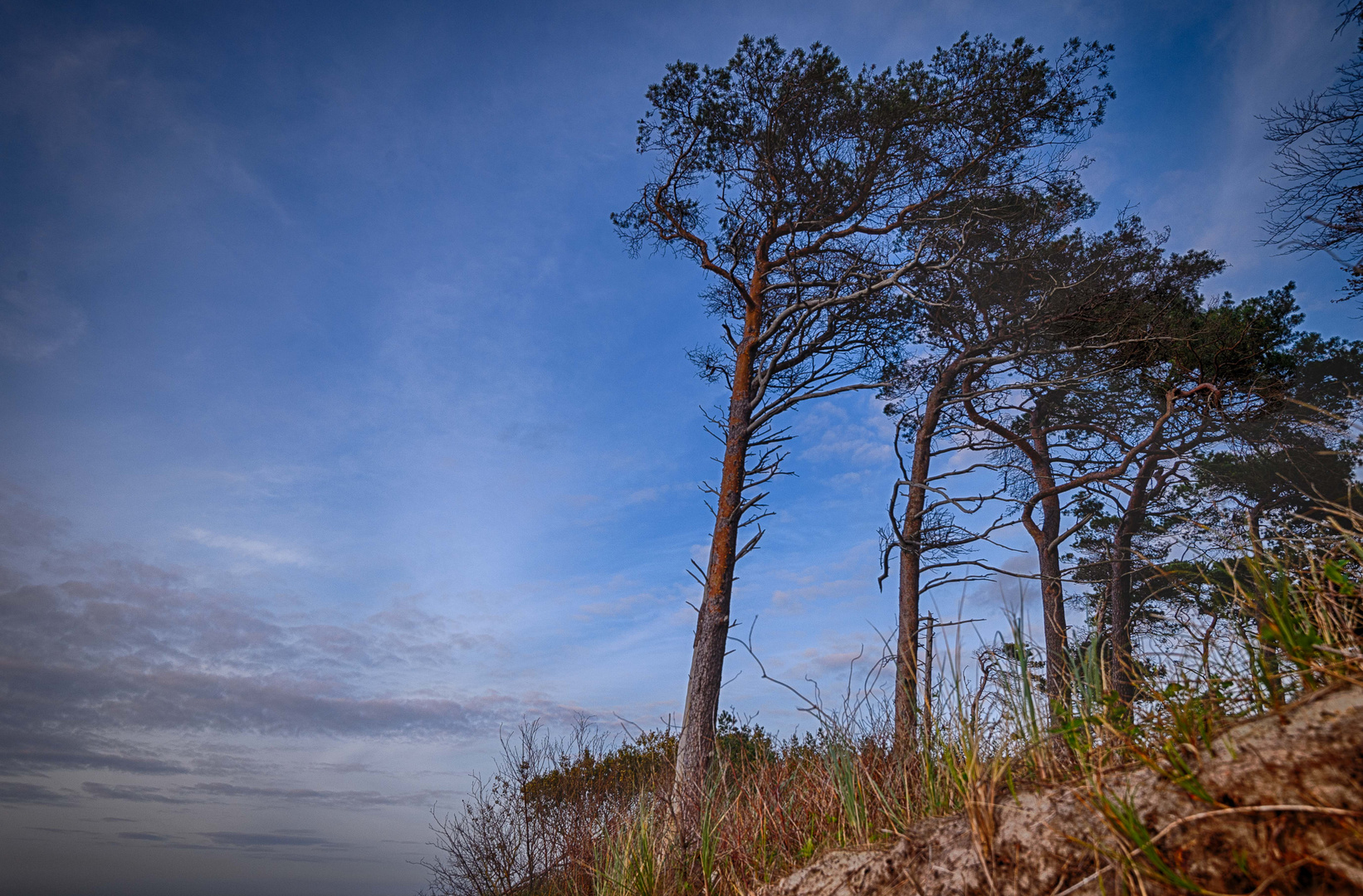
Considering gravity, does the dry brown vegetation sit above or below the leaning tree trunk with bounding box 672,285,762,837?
below

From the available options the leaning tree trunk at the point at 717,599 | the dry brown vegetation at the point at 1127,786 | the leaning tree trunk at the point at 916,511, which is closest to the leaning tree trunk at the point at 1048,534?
the leaning tree trunk at the point at 916,511

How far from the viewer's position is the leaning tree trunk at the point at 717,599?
7352mm

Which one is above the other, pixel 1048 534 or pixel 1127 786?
pixel 1048 534

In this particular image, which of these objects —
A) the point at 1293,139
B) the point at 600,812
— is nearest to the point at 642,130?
the point at 1293,139

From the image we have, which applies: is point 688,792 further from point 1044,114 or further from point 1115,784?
point 1044,114

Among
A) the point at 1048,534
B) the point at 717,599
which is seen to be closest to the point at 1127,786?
the point at 717,599

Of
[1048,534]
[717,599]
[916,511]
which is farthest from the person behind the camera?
[1048,534]

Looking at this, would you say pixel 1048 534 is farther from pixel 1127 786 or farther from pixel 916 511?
pixel 1127 786

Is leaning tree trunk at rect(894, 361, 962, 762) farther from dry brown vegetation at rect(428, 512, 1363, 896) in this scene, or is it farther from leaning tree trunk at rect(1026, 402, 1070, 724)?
dry brown vegetation at rect(428, 512, 1363, 896)

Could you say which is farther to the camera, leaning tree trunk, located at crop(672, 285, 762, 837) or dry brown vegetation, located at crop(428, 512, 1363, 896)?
leaning tree trunk, located at crop(672, 285, 762, 837)

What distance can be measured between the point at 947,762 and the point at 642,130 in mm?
8788

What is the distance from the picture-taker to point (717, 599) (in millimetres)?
8203

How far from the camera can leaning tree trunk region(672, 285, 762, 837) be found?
7.35 m

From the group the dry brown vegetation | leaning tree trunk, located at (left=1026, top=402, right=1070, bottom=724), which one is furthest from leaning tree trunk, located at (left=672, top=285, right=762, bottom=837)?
leaning tree trunk, located at (left=1026, top=402, right=1070, bottom=724)
